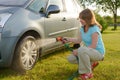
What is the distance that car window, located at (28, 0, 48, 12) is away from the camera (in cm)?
562

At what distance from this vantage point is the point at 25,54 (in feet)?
17.2

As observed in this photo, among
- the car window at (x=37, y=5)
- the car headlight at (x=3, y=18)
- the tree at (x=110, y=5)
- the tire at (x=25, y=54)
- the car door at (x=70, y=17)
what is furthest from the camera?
the tree at (x=110, y=5)

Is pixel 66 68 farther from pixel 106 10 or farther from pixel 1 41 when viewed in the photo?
pixel 106 10

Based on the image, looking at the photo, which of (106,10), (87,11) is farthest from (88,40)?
(106,10)

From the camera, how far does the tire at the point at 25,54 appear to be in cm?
501

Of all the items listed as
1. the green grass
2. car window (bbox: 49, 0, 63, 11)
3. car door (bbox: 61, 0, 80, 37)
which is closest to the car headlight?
the green grass

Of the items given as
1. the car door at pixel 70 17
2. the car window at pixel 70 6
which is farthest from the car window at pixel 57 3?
the car window at pixel 70 6

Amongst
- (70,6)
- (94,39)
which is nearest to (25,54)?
(94,39)

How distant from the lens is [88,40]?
477cm

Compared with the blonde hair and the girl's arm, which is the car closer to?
the blonde hair

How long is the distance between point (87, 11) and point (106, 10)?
165 ft

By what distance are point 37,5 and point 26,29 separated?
885mm

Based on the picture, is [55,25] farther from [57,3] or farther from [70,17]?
[70,17]

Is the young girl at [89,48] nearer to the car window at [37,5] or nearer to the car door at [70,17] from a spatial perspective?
the car window at [37,5]
